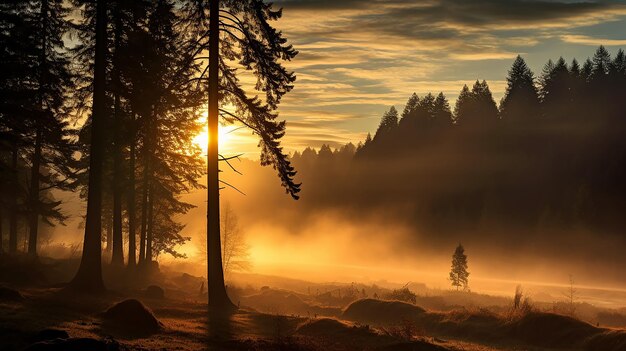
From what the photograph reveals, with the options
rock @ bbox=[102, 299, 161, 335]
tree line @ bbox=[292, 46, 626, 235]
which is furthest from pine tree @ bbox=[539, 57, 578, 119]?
rock @ bbox=[102, 299, 161, 335]

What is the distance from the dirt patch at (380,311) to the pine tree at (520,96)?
83.3 meters

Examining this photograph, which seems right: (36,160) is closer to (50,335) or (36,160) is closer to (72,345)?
(50,335)

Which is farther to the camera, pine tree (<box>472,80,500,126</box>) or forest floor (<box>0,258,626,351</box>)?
pine tree (<box>472,80,500,126</box>)

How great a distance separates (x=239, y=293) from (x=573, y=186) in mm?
68893

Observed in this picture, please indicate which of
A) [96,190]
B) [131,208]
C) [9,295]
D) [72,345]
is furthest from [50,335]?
[131,208]

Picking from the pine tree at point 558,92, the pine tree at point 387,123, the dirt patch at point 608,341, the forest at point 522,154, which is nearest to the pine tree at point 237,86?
the dirt patch at point 608,341

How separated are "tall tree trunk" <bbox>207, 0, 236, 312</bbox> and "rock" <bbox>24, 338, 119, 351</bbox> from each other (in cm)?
940

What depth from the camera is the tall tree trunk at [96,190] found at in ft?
75.8

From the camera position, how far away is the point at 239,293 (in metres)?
40.1

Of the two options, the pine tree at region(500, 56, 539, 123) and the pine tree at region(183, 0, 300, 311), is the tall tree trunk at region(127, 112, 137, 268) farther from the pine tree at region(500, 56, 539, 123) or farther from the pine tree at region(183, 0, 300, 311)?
the pine tree at region(500, 56, 539, 123)

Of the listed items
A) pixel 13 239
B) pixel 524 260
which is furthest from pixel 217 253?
pixel 524 260

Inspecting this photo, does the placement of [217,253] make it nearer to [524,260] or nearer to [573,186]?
[524,260]

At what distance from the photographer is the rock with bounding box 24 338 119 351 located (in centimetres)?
1088

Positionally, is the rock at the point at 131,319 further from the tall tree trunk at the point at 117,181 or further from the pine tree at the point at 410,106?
the pine tree at the point at 410,106
